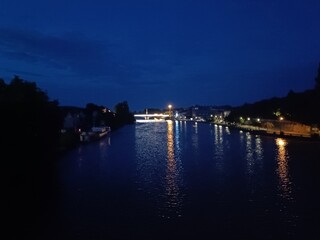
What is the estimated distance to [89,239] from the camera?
12461 mm

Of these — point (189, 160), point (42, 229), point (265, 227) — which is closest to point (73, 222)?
point (42, 229)

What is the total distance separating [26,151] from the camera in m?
26.1

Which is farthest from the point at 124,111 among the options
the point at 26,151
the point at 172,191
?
the point at 172,191

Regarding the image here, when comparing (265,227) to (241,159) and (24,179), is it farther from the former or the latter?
(241,159)

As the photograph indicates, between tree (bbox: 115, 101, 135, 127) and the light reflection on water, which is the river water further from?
tree (bbox: 115, 101, 135, 127)

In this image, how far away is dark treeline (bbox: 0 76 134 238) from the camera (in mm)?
17469

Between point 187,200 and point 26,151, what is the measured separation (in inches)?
504

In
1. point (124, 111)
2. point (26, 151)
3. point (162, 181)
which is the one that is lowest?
point (162, 181)

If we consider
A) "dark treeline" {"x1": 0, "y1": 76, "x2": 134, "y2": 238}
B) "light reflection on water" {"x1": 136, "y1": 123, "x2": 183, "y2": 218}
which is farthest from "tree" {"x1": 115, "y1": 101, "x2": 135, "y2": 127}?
"light reflection on water" {"x1": 136, "y1": 123, "x2": 183, "y2": 218}

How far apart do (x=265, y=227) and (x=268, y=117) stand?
7427 centimetres

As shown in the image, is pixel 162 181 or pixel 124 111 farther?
pixel 124 111

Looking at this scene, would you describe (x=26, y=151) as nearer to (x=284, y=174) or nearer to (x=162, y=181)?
(x=162, y=181)

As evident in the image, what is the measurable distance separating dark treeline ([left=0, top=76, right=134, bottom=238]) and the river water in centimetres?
96

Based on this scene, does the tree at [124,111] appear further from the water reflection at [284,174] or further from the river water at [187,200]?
the river water at [187,200]
